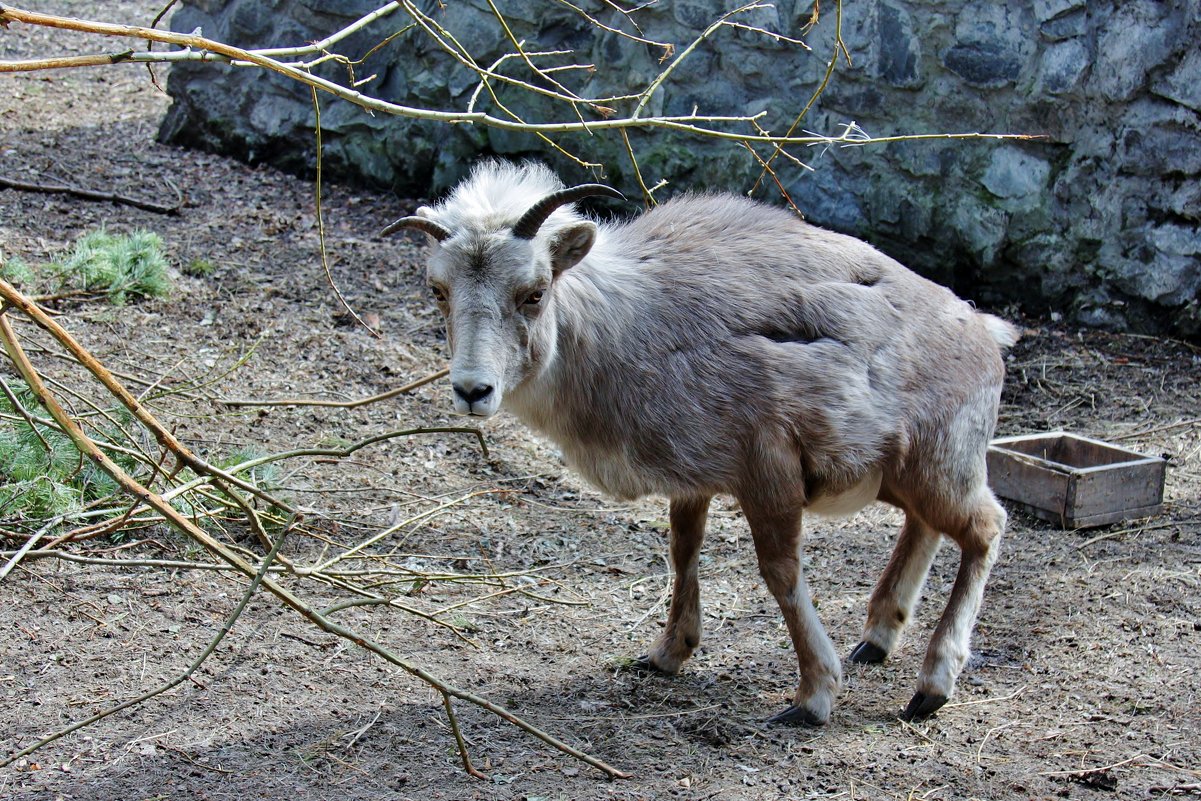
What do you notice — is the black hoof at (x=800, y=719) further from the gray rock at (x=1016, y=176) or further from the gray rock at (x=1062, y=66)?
the gray rock at (x=1062, y=66)

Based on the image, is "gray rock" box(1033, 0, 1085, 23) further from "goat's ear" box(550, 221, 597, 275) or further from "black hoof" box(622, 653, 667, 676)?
"black hoof" box(622, 653, 667, 676)

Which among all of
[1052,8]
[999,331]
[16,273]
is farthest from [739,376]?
[16,273]

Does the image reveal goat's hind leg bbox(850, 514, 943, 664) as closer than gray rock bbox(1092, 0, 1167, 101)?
Yes

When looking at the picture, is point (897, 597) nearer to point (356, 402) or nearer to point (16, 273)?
point (356, 402)

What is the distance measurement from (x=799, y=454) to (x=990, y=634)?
1.49m

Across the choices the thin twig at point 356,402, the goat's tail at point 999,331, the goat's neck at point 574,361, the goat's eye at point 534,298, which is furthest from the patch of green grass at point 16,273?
the goat's tail at point 999,331

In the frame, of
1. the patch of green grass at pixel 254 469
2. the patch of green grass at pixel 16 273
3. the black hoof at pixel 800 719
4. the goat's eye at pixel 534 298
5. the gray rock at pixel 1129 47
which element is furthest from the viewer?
the gray rock at pixel 1129 47

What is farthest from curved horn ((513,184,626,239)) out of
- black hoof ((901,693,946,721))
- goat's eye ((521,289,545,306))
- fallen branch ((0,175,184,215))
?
fallen branch ((0,175,184,215))

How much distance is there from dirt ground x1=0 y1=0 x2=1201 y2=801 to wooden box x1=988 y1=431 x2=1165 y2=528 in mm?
137

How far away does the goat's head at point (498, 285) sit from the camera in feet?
13.6

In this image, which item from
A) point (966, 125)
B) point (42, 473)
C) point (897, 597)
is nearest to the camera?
point (897, 597)

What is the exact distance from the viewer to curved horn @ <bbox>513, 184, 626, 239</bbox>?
13.8 feet

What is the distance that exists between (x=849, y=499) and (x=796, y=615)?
0.58 metres

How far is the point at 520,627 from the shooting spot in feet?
17.4
